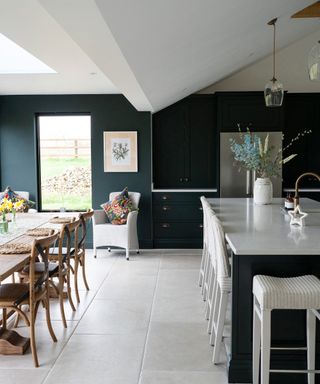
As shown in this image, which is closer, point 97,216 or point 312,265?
point 312,265

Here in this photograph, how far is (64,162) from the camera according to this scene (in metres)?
7.47

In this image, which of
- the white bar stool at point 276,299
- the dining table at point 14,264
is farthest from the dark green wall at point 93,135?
the white bar stool at point 276,299

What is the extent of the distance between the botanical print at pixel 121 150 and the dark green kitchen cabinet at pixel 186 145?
18.7 inches

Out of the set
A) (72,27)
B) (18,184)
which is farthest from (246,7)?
(18,184)

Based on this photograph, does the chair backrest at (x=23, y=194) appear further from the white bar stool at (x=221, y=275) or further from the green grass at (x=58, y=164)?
the white bar stool at (x=221, y=275)

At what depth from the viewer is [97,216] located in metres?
6.64

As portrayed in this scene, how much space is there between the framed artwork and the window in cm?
44

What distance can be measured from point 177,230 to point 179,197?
0.55 metres

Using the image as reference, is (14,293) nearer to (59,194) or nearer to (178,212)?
(178,212)

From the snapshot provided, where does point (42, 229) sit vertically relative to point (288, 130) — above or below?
below

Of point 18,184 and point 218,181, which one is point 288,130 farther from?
point 18,184

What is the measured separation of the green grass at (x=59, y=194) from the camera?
745 centimetres

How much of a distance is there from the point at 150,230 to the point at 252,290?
442cm

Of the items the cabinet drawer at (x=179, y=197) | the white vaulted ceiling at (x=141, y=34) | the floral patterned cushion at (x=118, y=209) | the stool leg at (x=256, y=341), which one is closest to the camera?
Result: the white vaulted ceiling at (x=141, y=34)
